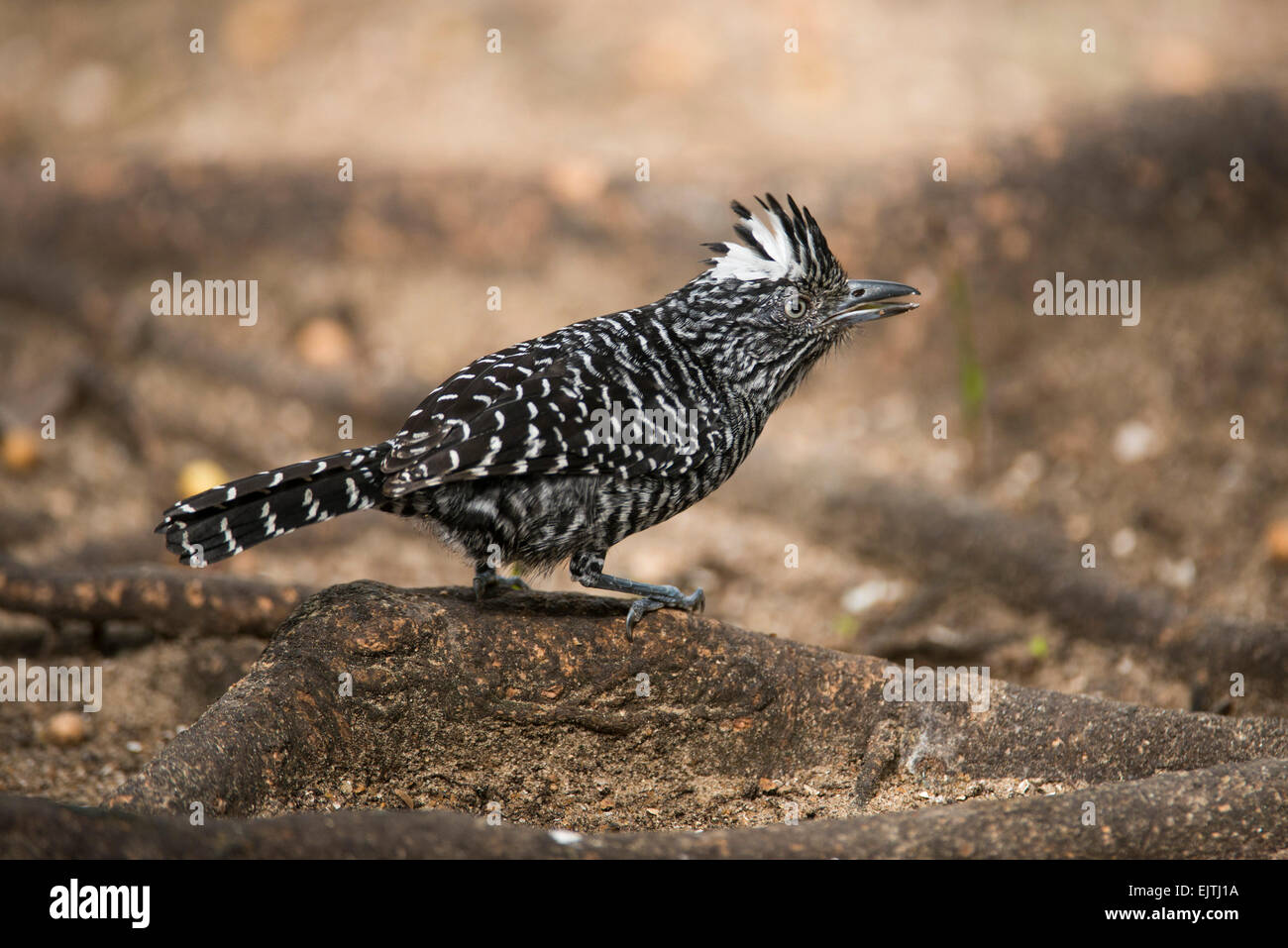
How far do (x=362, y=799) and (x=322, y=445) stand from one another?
15.3 ft

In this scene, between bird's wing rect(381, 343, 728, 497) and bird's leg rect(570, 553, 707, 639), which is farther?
bird's leg rect(570, 553, 707, 639)

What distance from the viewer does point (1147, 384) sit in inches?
271

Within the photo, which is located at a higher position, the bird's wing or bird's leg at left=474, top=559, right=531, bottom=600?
the bird's wing

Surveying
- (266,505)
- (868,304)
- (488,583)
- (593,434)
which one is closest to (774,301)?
(868,304)

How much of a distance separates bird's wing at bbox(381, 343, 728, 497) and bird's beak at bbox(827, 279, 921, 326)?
655 millimetres

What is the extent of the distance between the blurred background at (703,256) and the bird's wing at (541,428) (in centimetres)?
194

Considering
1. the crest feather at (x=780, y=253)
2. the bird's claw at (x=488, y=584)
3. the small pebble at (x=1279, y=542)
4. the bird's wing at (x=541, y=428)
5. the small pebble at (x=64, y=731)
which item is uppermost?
the crest feather at (x=780, y=253)

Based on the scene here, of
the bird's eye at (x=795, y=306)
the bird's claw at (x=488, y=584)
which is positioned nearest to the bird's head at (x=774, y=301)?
the bird's eye at (x=795, y=306)

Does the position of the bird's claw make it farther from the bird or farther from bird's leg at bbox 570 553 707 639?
bird's leg at bbox 570 553 707 639

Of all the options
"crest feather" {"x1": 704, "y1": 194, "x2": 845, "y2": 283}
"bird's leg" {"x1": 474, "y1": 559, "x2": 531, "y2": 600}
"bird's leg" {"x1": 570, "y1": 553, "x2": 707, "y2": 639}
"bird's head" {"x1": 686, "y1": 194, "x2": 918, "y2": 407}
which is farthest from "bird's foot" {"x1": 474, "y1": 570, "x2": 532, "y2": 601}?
"crest feather" {"x1": 704, "y1": 194, "x2": 845, "y2": 283}

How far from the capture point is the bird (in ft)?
11.4

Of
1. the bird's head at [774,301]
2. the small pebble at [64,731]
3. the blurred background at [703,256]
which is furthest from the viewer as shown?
the blurred background at [703,256]

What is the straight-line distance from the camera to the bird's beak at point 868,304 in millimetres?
4238

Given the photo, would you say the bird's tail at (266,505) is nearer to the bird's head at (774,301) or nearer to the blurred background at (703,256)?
the bird's head at (774,301)
